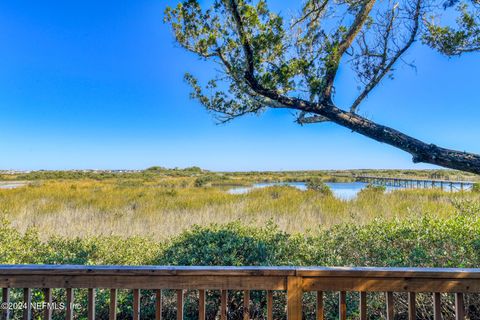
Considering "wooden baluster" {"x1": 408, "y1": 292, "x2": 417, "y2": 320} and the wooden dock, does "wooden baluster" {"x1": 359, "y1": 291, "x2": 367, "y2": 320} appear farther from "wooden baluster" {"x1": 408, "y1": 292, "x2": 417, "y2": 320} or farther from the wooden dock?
the wooden dock

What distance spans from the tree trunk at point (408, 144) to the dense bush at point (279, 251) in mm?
1106

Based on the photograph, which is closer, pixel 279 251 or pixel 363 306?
pixel 363 306

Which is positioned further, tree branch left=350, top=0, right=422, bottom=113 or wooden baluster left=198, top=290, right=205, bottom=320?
tree branch left=350, top=0, right=422, bottom=113

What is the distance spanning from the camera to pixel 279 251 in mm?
3143

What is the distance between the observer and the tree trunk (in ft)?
7.32

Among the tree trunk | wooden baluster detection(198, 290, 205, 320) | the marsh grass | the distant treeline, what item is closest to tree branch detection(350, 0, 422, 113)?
the tree trunk

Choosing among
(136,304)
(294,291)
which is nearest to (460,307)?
(294,291)

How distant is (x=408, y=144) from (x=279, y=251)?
1840mm

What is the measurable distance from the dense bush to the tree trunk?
1106 millimetres

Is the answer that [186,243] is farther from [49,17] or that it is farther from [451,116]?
[451,116]

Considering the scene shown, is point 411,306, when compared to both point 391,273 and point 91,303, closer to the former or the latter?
point 391,273

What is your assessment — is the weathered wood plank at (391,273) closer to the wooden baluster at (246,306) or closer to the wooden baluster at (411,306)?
the wooden baluster at (411,306)

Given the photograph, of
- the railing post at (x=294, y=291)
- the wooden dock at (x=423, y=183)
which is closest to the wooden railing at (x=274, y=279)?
the railing post at (x=294, y=291)

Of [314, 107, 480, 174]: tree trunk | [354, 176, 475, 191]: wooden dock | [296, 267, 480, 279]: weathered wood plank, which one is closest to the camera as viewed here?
[296, 267, 480, 279]: weathered wood plank
